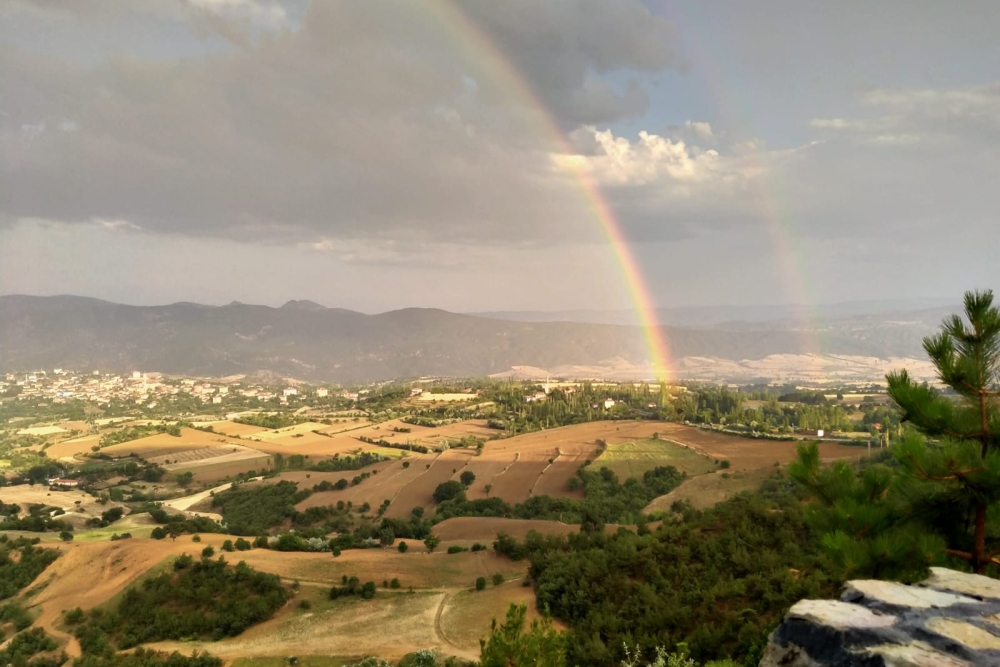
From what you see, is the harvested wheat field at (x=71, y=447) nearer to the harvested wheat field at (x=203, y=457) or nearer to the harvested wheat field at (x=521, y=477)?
the harvested wheat field at (x=203, y=457)

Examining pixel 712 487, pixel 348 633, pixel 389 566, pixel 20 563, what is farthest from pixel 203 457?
pixel 712 487

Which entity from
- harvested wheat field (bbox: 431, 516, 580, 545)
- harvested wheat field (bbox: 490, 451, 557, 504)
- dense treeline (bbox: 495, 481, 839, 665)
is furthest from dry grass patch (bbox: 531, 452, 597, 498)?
dense treeline (bbox: 495, 481, 839, 665)

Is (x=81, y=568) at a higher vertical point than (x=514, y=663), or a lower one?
lower

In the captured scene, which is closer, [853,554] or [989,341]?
[853,554]

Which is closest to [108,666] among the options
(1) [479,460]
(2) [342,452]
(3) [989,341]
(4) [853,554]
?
(4) [853,554]

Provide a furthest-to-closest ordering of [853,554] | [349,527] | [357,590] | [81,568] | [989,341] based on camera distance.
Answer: [349,527]
[81,568]
[357,590]
[989,341]
[853,554]

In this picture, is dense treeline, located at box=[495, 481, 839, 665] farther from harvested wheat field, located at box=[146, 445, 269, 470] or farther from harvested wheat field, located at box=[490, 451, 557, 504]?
harvested wheat field, located at box=[146, 445, 269, 470]

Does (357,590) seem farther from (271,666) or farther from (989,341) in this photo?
(989,341)
